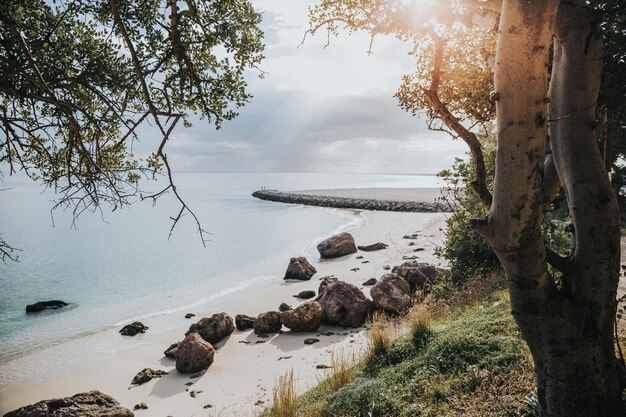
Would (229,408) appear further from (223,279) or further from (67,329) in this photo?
(223,279)

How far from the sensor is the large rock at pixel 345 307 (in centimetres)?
1280

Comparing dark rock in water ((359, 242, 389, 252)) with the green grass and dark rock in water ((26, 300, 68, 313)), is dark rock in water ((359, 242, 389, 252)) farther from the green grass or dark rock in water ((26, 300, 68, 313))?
the green grass

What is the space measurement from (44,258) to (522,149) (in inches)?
1713

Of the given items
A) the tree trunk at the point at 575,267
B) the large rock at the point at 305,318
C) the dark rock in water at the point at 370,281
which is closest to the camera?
the tree trunk at the point at 575,267

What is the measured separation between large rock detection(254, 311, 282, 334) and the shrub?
703cm

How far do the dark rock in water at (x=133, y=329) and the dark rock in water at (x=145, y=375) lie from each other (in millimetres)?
5217

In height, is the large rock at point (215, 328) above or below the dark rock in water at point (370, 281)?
below

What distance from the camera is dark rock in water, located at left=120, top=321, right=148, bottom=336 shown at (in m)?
15.5

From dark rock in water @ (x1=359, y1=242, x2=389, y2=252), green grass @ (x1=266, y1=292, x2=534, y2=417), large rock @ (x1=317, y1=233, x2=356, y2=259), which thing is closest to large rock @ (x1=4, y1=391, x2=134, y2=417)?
green grass @ (x1=266, y1=292, x2=534, y2=417)

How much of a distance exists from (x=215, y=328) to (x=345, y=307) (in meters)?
4.58

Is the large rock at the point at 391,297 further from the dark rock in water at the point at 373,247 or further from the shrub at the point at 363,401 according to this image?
the dark rock in water at the point at 373,247

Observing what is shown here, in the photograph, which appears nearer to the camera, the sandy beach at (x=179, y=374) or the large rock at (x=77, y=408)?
the large rock at (x=77, y=408)

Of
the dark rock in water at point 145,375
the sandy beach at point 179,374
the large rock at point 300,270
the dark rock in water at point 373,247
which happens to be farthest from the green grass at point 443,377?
the dark rock in water at point 373,247

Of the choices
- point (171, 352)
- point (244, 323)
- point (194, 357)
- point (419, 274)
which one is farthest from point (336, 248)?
point (194, 357)
